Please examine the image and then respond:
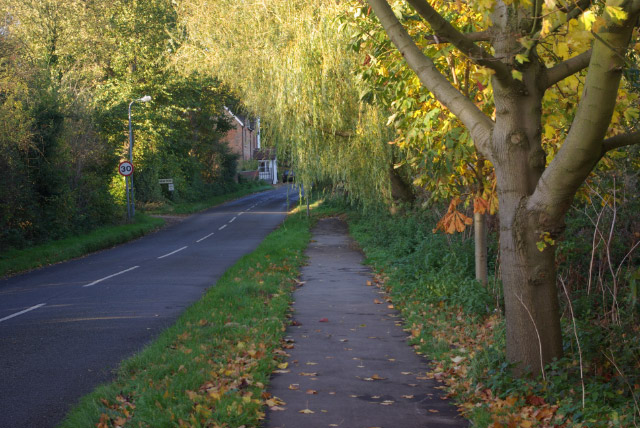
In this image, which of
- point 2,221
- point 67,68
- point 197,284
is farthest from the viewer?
point 67,68

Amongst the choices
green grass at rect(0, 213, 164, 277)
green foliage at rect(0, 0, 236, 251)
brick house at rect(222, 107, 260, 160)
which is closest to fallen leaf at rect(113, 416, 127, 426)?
green grass at rect(0, 213, 164, 277)

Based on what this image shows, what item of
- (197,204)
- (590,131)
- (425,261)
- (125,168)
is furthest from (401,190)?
(197,204)

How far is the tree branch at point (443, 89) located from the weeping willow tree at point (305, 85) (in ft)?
27.2

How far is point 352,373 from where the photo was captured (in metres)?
7.13

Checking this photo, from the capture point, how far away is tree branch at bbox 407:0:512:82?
5746mm

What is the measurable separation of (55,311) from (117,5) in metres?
30.8

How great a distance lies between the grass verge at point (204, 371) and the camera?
18.2 ft

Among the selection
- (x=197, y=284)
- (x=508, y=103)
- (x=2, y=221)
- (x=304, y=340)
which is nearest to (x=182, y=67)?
(x=2, y=221)

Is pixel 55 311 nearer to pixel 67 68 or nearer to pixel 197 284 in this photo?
pixel 197 284

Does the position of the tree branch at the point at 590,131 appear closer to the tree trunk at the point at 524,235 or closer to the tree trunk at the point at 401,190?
the tree trunk at the point at 524,235

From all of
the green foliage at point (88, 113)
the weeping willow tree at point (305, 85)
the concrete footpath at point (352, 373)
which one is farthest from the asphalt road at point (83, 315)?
the weeping willow tree at point (305, 85)

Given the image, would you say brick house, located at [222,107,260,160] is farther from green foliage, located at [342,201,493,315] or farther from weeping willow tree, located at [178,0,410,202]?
green foliage, located at [342,201,493,315]

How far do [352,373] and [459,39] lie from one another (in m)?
3.63

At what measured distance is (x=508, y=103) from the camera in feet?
20.3
